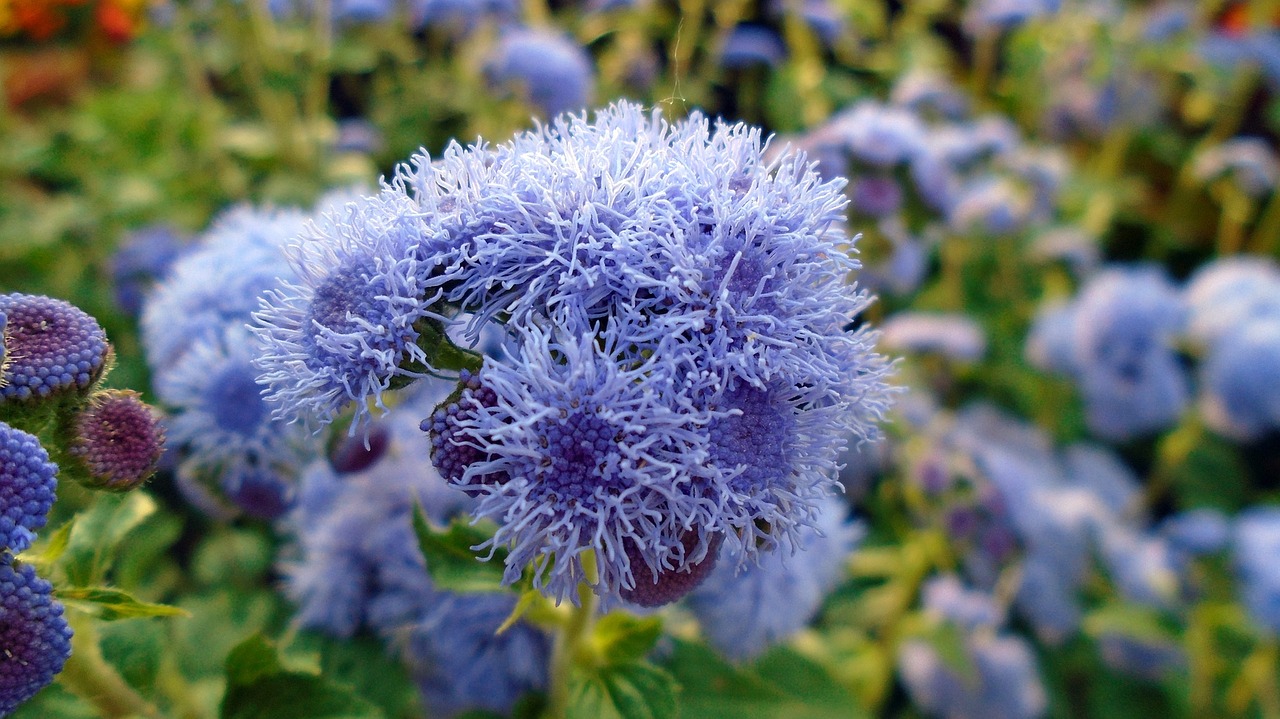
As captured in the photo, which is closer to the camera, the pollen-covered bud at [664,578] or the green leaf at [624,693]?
the pollen-covered bud at [664,578]

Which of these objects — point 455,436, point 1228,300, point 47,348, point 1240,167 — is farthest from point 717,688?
point 1240,167

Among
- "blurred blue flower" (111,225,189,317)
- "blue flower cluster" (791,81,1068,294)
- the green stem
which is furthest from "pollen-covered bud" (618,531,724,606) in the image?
the green stem

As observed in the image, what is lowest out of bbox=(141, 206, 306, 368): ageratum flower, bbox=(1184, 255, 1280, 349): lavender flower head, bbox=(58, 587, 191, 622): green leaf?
bbox=(58, 587, 191, 622): green leaf

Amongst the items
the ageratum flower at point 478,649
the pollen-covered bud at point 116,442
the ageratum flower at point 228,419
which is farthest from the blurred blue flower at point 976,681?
the pollen-covered bud at point 116,442

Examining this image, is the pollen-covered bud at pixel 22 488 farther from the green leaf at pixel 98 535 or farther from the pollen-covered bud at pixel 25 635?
the green leaf at pixel 98 535

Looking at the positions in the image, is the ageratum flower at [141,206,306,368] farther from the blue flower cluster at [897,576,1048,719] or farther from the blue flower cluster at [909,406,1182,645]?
the blue flower cluster at [897,576,1048,719]
